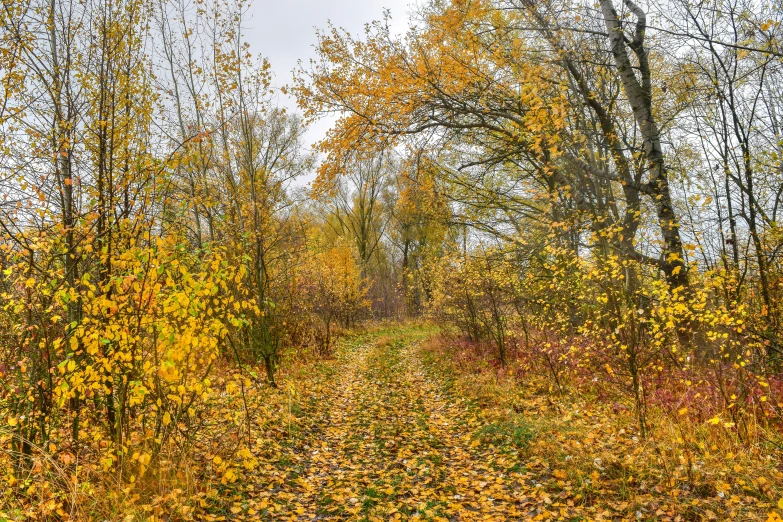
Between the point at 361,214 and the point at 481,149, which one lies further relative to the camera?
the point at 361,214

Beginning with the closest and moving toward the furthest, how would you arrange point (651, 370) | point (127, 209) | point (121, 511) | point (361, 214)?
point (121, 511), point (127, 209), point (651, 370), point (361, 214)

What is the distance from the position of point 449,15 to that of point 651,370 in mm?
7358

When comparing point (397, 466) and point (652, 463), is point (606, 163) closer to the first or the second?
point (652, 463)

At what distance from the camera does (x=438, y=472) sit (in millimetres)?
5043

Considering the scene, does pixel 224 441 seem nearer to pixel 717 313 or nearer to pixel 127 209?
pixel 127 209

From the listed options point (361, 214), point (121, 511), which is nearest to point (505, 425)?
point (121, 511)

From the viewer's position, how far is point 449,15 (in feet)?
27.2

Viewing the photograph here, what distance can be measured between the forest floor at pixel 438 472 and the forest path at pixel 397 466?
16mm

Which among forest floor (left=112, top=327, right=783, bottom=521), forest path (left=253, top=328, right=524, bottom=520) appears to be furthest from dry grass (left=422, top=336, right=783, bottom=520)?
forest path (left=253, top=328, right=524, bottom=520)

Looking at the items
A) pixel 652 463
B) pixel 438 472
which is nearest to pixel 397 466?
pixel 438 472

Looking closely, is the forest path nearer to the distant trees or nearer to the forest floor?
the forest floor

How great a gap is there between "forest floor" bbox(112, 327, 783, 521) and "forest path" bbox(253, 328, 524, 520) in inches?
0.6

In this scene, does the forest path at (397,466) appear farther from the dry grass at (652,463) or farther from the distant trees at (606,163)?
the distant trees at (606,163)

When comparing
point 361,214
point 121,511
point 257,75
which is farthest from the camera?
point 361,214
